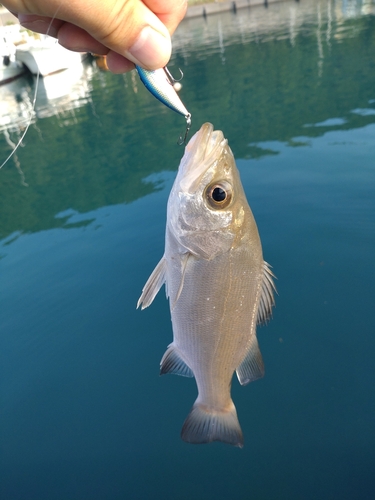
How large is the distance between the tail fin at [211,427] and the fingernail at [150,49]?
1802mm

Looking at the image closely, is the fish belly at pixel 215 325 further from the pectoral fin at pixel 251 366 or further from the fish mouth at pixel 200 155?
the fish mouth at pixel 200 155

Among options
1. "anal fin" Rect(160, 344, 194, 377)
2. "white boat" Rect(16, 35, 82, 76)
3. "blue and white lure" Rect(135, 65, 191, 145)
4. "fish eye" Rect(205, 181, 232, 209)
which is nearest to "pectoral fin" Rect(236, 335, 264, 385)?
"anal fin" Rect(160, 344, 194, 377)

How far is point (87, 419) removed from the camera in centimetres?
377

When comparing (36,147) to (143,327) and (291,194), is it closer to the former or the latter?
(291,194)

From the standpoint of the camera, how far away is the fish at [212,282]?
2.16 m

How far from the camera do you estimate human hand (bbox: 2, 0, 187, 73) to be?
59.1 inches

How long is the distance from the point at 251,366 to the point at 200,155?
118 cm

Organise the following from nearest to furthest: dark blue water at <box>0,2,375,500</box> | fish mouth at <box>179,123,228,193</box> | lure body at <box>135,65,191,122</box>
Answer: lure body at <box>135,65,191,122</box> → fish mouth at <box>179,123,228,193</box> → dark blue water at <box>0,2,375,500</box>

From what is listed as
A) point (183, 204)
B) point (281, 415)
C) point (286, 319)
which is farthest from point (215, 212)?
point (286, 319)

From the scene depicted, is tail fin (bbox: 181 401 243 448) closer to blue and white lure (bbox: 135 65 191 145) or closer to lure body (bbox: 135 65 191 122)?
blue and white lure (bbox: 135 65 191 145)

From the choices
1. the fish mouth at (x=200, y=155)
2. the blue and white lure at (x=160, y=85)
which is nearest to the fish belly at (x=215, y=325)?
the fish mouth at (x=200, y=155)

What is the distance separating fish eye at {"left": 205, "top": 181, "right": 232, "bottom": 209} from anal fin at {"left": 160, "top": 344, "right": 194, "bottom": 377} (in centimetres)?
90

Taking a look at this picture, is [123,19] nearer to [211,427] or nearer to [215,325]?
[215,325]

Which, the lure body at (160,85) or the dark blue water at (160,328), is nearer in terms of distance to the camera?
the lure body at (160,85)
